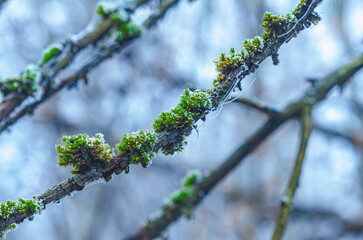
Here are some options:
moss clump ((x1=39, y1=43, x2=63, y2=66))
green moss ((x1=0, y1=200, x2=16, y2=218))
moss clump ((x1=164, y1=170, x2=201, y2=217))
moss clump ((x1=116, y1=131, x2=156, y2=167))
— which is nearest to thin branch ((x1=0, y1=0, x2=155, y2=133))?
moss clump ((x1=39, y1=43, x2=63, y2=66))

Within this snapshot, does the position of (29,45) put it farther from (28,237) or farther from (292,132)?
(292,132)

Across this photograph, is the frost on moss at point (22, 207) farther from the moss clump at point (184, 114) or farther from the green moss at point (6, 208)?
the moss clump at point (184, 114)

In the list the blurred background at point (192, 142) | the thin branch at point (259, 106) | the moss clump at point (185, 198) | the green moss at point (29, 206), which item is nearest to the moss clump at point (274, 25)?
the thin branch at point (259, 106)

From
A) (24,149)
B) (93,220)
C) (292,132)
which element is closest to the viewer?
(24,149)

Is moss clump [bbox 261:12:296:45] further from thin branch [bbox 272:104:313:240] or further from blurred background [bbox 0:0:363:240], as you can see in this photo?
blurred background [bbox 0:0:363:240]

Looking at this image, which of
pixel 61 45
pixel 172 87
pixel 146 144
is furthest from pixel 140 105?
pixel 146 144

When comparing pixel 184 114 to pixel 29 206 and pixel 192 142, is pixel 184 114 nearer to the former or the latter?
pixel 29 206
